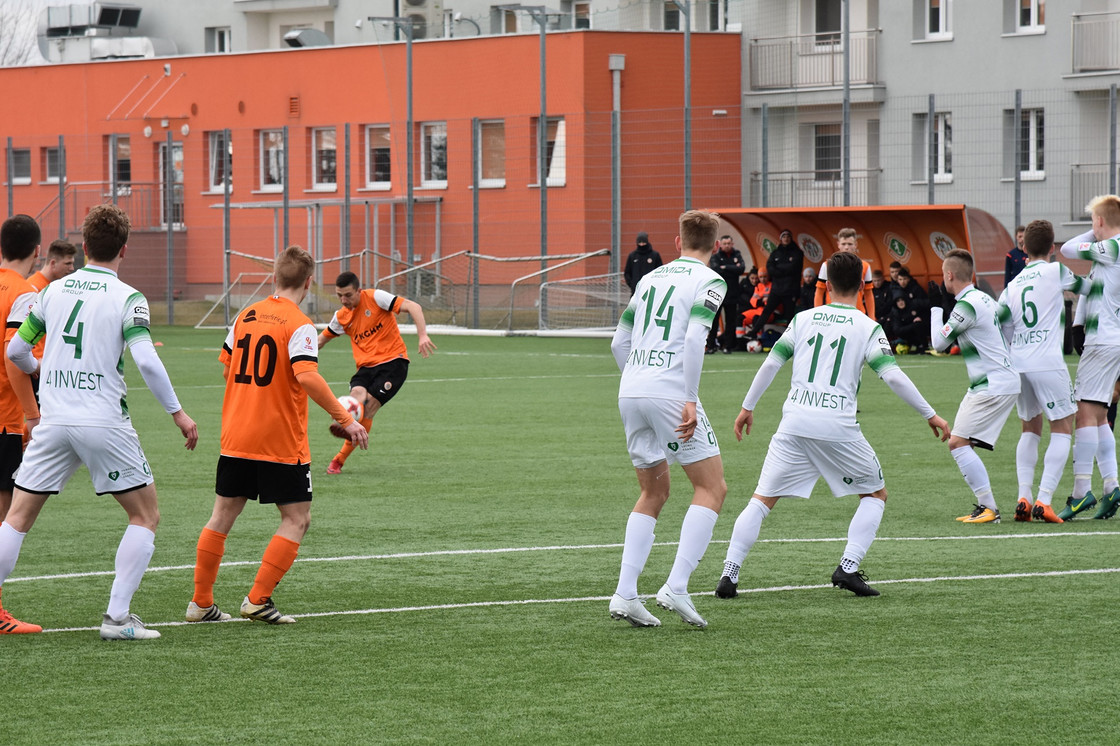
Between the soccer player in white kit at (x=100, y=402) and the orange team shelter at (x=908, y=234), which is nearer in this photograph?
the soccer player in white kit at (x=100, y=402)

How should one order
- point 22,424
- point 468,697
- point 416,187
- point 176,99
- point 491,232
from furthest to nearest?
point 176,99, point 416,187, point 491,232, point 22,424, point 468,697

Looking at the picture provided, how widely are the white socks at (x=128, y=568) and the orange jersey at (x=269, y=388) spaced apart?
54 centimetres

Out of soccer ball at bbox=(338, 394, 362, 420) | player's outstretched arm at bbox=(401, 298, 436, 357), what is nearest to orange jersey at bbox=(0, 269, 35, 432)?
soccer ball at bbox=(338, 394, 362, 420)

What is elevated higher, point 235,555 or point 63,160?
point 63,160

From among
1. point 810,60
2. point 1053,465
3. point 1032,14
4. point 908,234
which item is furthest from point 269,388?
point 810,60

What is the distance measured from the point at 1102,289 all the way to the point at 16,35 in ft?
229

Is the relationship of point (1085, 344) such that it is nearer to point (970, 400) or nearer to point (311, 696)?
point (970, 400)

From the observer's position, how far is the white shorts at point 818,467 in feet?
25.4

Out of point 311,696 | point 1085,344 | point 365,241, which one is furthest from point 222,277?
point 311,696

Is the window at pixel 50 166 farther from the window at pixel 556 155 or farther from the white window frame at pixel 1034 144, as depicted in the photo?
the white window frame at pixel 1034 144

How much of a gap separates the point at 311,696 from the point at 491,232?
105 ft

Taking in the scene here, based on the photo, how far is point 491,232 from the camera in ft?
123

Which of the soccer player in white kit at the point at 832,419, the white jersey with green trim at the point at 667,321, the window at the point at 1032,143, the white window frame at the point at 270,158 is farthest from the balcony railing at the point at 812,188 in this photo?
the white jersey with green trim at the point at 667,321

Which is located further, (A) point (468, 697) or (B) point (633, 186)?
(B) point (633, 186)
